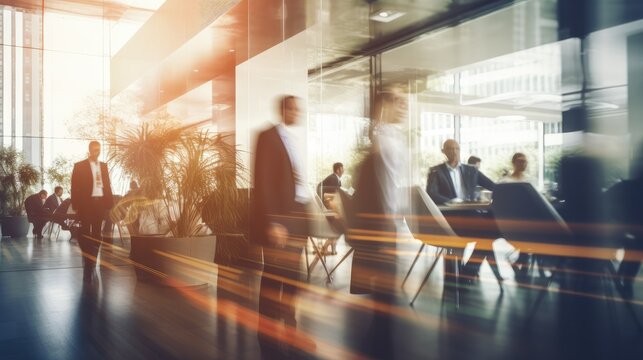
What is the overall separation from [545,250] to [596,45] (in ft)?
17.1

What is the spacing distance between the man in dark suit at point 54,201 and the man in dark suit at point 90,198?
5.92 feet

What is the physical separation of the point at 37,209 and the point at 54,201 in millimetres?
454

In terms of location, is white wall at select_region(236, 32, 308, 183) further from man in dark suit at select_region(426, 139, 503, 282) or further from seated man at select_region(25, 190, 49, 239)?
man in dark suit at select_region(426, 139, 503, 282)

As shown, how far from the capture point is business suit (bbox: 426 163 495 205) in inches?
176

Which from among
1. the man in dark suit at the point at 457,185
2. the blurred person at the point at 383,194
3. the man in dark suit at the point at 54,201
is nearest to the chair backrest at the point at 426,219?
the man in dark suit at the point at 457,185

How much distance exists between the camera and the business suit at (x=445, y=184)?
448cm

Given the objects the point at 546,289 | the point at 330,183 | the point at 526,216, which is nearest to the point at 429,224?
the point at 526,216

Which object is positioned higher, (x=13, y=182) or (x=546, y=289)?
(x=13, y=182)

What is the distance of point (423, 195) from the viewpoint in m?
3.62

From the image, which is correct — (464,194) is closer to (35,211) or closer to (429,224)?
(429,224)

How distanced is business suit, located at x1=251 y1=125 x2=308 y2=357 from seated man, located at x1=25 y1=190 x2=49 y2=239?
17.3 feet

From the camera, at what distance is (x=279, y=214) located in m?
2.60

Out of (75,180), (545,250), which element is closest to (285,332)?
(545,250)

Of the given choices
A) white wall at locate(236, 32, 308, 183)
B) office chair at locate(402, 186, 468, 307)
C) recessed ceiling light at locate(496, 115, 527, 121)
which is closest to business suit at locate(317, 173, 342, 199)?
white wall at locate(236, 32, 308, 183)
